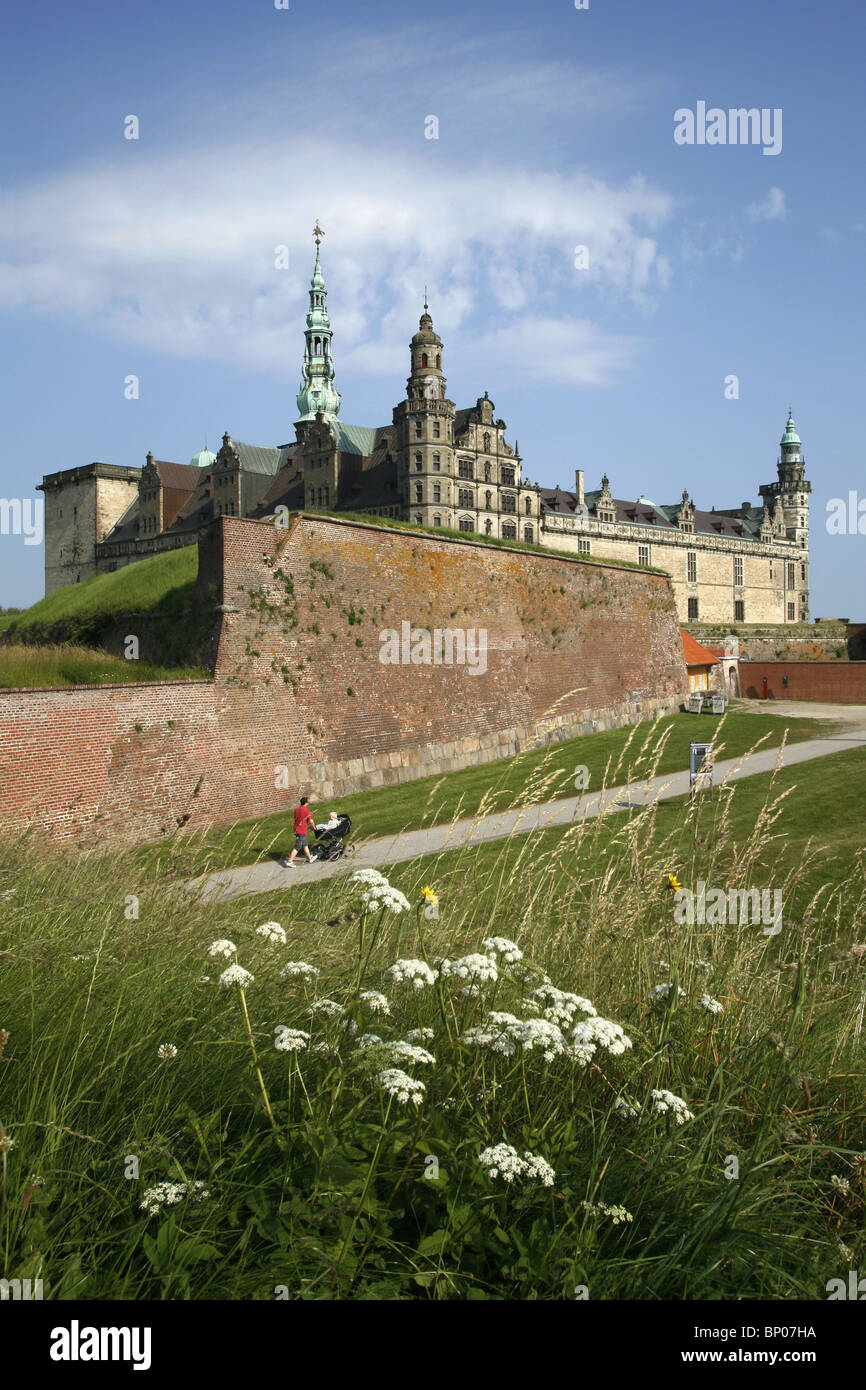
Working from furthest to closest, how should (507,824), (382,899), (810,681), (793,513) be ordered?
(793,513)
(810,681)
(507,824)
(382,899)

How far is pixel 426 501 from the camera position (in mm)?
56969

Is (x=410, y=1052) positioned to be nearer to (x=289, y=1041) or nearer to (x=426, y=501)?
(x=289, y=1041)

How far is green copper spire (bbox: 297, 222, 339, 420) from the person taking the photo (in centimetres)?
7956

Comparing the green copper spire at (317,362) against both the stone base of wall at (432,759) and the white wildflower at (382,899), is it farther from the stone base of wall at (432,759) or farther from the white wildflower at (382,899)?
the white wildflower at (382,899)

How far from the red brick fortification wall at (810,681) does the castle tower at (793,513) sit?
5111cm

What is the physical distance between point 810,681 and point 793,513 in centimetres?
6096

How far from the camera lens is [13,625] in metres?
24.9

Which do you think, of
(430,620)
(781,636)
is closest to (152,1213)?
(430,620)

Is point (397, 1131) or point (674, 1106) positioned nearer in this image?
point (397, 1131)

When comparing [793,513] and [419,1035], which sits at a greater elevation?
[793,513]

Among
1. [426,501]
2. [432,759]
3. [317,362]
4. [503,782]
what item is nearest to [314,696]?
[432,759]

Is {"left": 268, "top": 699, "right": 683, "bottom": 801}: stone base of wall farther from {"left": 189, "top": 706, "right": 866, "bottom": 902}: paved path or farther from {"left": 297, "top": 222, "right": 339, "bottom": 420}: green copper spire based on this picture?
{"left": 297, "top": 222, "right": 339, "bottom": 420}: green copper spire

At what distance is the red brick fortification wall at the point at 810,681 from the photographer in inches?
1720

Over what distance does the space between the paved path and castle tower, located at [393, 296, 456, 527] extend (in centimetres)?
2835
